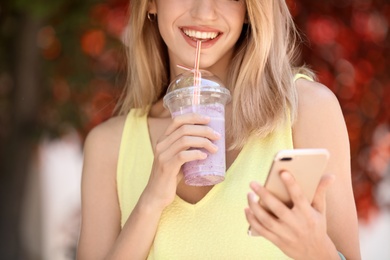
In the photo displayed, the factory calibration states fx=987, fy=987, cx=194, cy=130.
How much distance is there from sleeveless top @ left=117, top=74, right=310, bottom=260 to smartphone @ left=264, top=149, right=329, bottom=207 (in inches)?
23.3

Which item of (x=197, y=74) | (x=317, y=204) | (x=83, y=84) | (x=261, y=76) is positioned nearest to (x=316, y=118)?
(x=261, y=76)

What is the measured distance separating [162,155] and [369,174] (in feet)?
9.28

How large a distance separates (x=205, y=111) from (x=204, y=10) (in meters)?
0.42

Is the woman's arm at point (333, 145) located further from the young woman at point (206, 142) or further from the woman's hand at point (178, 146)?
the woman's hand at point (178, 146)

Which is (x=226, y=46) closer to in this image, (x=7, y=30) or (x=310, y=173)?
(x=310, y=173)

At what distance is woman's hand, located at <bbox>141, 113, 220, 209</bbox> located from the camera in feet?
9.16

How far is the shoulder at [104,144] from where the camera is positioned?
3.46m

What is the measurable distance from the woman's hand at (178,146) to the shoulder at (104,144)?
54 cm

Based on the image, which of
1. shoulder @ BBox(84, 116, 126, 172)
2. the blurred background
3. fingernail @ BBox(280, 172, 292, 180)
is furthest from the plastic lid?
the blurred background

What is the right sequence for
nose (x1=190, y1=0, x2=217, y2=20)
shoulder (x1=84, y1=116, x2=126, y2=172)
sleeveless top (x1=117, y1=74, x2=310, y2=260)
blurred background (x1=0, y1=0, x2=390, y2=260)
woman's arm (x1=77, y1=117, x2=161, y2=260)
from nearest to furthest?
1. sleeveless top (x1=117, y1=74, x2=310, y2=260)
2. nose (x1=190, y1=0, x2=217, y2=20)
3. woman's arm (x1=77, y1=117, x2=161, y2=260)
4. shoulder (x1=84, y1=116, x2=126, y2=172)
5. blurred background (x1=0, y1=0, x2=390, y2=260)

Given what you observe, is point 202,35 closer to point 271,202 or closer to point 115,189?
point 115,189

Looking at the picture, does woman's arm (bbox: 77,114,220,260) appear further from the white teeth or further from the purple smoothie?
the white teeth

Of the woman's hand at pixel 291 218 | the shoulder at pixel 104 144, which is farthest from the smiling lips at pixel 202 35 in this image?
the woman's hand at pixel 291 218

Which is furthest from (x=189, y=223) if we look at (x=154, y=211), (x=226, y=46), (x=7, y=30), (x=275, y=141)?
(x=7, y=30)
